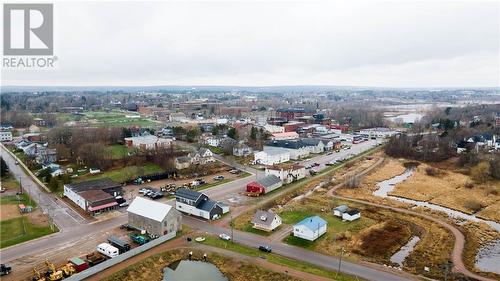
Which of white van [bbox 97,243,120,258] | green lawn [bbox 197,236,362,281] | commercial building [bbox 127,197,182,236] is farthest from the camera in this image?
commercial building [bbox 127,197,182,236]

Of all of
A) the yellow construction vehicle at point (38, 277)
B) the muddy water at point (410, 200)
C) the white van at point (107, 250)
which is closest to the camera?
the yellow construction vehicle at point (38, 277)

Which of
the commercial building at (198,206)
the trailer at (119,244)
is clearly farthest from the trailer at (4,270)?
the commercial building at (198,206)

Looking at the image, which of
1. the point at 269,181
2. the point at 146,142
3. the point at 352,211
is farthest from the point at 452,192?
the point at 146,142

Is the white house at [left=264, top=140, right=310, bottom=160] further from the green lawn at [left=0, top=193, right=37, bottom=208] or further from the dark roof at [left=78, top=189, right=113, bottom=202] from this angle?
the green lawn at [left=0, top=193, right=37, bottom=208]

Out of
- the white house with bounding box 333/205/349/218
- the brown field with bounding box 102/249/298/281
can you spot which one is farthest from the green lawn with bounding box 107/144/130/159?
the white house with bounding box 333/205/349/218

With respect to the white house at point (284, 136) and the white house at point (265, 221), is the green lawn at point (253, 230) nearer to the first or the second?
the white house at point (265, 221)

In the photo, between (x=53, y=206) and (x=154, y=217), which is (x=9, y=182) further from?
(x=154, y=217)

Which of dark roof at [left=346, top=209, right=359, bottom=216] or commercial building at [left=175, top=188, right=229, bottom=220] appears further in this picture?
dark roof at [left=346, top=209, right=359, bottom=216]
